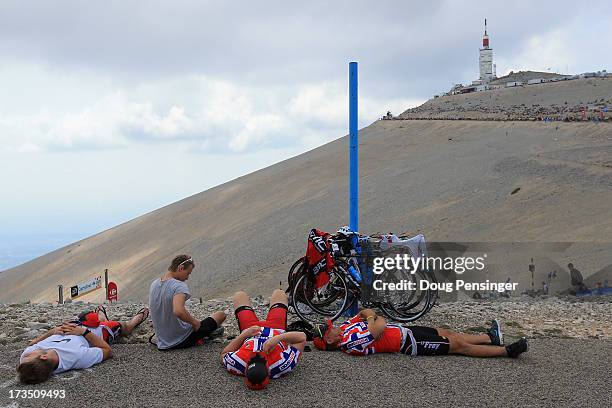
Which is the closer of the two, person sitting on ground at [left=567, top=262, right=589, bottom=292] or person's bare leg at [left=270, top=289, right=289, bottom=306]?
person's bare leg at [left=270, top=289, right=289, bottom=306]

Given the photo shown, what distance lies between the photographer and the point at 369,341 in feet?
20.2

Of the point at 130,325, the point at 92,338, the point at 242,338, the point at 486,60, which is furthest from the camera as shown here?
the point at 486,60

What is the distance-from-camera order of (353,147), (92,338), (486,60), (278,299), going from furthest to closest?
1. (486,60)
2. (353,147)
3. (278,299)
4. (92,338)

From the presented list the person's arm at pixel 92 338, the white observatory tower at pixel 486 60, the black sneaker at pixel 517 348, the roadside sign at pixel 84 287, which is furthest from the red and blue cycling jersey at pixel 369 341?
the white observatory tower at pixel 486 60

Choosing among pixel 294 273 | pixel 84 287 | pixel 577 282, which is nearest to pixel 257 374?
pixel 294 273

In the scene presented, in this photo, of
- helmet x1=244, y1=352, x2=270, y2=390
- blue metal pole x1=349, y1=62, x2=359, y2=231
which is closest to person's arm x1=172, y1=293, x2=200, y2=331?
helmet x1=244, y1=352, x2=270, y2=390

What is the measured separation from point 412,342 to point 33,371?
3.62 metres

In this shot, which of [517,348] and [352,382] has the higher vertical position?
[517,348]

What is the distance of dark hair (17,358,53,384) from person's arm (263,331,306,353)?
6.57 feet

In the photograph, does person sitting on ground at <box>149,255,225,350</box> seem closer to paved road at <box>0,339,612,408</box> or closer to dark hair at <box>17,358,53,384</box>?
paved road at <box>0,339,612,408</box>

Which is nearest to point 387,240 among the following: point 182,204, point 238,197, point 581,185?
point 581,185

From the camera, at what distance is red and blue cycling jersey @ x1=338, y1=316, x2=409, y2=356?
6.17 m

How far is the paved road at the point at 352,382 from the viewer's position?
511cm

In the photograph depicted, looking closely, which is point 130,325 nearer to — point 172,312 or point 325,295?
point 172,312
